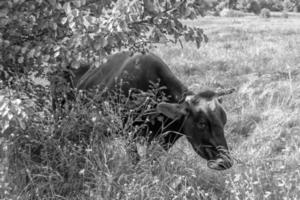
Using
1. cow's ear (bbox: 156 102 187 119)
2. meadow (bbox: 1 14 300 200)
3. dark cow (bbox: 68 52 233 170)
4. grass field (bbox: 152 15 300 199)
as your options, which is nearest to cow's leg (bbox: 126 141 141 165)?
meadow (bbox: 1 14 300 200)

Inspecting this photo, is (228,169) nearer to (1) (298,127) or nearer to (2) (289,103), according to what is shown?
(1) (298,127)

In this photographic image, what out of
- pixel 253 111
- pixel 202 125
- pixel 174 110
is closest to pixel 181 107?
pixel 174 110

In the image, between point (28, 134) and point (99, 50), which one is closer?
point (99, 50)

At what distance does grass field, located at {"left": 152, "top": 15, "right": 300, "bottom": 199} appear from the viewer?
13.0 ft

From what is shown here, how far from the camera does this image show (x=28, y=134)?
13.2 feet

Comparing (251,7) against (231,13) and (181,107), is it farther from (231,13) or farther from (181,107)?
(181,107)

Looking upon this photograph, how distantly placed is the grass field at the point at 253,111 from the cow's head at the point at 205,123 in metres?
0.14

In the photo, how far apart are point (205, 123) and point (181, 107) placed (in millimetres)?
386

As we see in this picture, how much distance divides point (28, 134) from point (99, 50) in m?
1.03

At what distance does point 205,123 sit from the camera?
4512 mm

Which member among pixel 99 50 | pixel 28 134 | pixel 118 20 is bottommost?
pixel 28 134

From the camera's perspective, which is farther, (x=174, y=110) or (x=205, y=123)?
(x=174, y=110)

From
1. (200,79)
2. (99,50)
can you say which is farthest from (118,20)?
(200,79)

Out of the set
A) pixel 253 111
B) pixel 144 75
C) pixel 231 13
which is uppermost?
pixel 144 75
